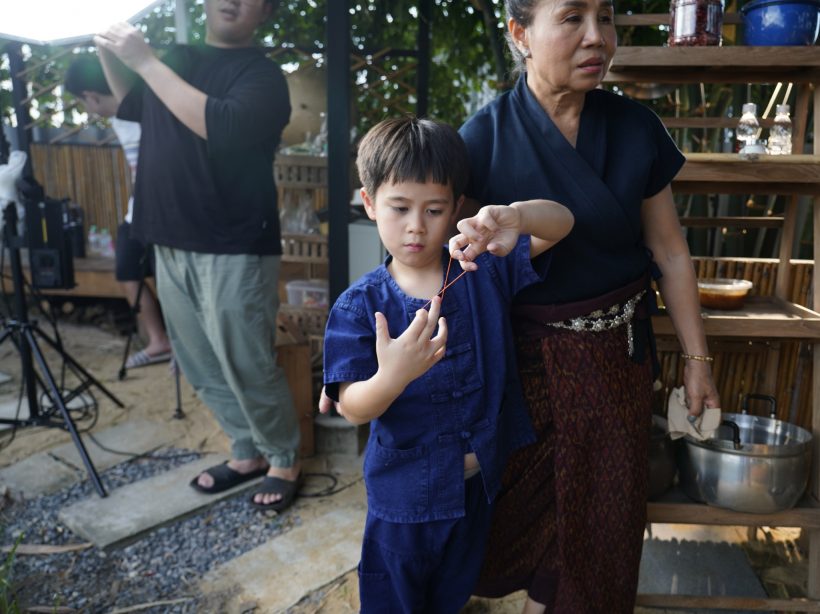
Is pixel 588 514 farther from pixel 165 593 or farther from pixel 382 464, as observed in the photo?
pixel 165 593

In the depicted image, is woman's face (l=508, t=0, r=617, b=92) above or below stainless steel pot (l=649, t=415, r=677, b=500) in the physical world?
above

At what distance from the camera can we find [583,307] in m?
1.49

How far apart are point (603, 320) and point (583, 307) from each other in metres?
0.08

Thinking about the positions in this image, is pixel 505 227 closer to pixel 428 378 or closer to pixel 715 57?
pixel 428 378

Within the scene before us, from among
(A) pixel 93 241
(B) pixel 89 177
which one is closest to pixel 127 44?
(A) pixel 93 241

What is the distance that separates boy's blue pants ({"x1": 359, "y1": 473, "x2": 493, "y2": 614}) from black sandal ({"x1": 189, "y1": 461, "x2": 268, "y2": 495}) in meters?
1.52

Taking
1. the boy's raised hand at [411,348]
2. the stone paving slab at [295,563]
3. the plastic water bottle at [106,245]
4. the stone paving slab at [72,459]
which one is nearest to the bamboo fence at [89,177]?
the plastic water bottle at [106,245]

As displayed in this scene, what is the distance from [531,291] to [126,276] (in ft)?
12.6

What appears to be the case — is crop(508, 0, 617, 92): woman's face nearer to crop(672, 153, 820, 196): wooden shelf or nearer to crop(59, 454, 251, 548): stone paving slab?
crop(672, 153, 820, 196): wooden shelf

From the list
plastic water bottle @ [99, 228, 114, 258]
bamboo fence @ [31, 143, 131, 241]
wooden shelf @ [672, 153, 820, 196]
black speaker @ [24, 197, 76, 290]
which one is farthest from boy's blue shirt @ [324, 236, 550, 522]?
bamboo fence @ [31, 143, 131, 241]

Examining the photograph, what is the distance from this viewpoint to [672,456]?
1.98 m

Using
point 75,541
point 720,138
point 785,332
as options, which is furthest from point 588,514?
point 720,138

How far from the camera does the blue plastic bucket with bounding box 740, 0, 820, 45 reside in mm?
1735

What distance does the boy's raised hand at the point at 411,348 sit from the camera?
1.15 metres
